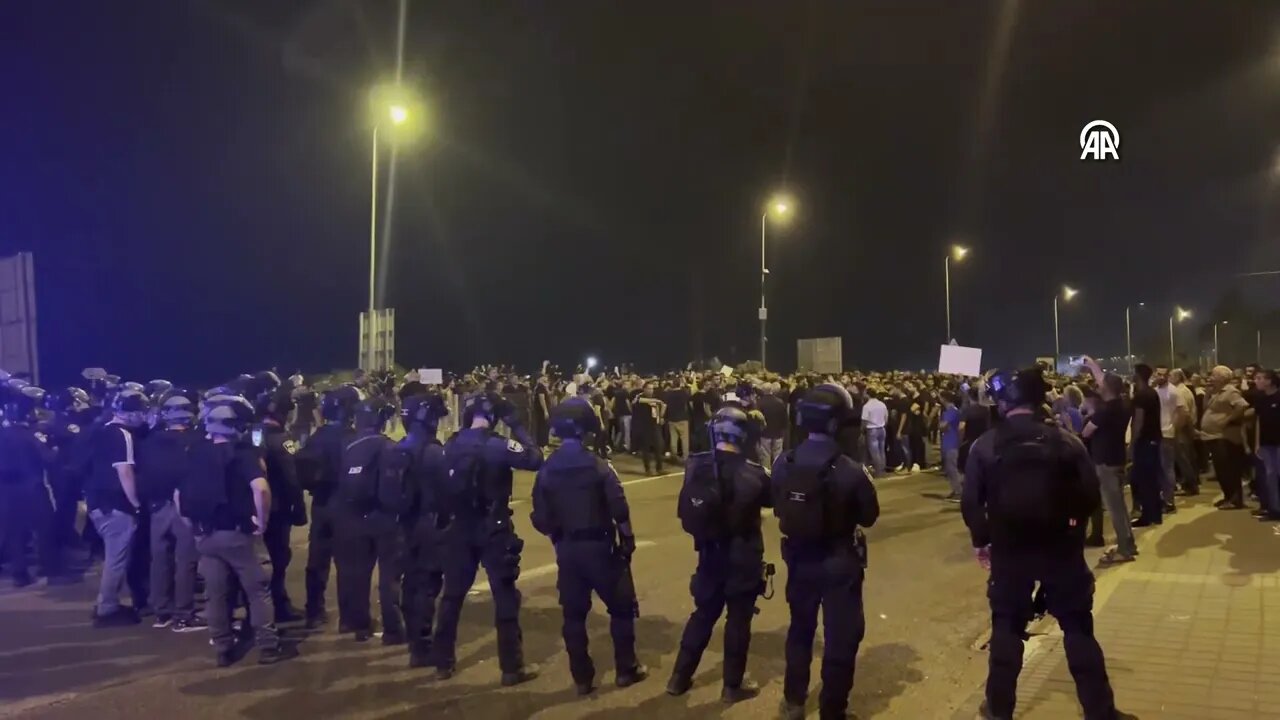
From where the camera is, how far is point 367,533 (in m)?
7.43

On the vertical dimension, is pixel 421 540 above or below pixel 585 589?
above

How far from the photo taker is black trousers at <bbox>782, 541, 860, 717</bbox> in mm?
5254

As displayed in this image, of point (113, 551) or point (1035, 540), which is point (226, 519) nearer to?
point (113, 551)

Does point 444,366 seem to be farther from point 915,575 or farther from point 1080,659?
point 1080,659

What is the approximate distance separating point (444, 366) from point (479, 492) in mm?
44507

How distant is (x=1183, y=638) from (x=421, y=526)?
5.34 metres

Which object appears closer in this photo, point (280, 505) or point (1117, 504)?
point (280, 505)

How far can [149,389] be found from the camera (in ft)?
41.2

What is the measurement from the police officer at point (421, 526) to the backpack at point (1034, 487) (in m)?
3.54

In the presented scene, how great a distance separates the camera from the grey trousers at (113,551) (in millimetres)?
8359

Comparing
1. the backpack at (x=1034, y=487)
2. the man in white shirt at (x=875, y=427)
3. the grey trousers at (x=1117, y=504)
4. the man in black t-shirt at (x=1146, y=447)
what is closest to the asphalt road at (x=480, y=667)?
the grey trousers at (x=1117, y=504)

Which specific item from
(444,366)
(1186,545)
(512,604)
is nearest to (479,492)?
(512,604)

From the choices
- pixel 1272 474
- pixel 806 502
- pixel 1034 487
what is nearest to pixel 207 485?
pixel 806 502

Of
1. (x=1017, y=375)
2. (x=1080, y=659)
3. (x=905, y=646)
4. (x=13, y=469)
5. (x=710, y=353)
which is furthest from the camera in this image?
(x=710, y=353)
